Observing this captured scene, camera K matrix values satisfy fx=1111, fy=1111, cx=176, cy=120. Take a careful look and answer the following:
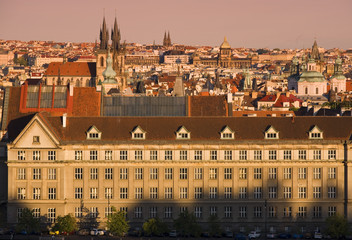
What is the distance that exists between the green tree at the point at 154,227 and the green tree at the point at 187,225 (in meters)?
1.25

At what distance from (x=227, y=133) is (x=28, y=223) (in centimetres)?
1987

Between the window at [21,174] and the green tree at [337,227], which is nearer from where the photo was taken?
the green tree at [337,227]

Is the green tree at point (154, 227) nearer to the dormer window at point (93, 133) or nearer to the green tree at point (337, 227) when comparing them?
the dormer window at point (93, 133)

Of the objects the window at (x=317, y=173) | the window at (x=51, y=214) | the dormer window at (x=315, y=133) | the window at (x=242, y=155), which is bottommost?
the window at (x=51, y=214)

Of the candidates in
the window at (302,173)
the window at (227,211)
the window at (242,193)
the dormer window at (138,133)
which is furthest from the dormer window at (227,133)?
the dormer window at (138,133)

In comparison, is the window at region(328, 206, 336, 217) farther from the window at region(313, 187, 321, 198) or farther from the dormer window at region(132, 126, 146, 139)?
the dormer window at region(132, 126, 146, 139)

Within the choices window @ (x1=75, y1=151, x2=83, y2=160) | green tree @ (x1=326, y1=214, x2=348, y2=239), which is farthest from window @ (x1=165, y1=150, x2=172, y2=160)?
green tree @ (x1=326, y1=214, x2=348, y2=239)

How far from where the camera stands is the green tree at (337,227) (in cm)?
9806

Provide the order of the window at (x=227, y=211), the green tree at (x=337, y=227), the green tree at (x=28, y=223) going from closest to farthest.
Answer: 1. the green tree at (x=337, y=227)
2. the green tree at (x=28, y=223)
3. the window at (x=227, y=211)

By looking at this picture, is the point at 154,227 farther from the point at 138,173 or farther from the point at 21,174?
the point at 21,174

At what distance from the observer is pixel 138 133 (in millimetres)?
102125

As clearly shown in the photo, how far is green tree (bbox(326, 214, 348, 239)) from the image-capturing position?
98.1 m

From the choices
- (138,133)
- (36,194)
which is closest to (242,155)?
(138,133)

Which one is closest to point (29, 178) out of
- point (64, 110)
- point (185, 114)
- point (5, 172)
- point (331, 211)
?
point (5, 172)
